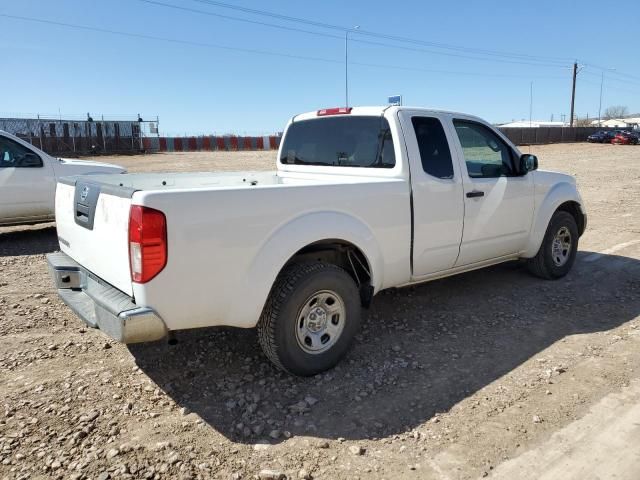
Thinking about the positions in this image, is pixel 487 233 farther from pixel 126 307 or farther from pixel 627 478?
pixel 126 307

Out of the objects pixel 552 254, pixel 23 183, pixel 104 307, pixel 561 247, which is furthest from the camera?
pixel 23 183

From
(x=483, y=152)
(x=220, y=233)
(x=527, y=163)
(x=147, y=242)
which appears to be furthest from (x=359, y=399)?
(x=527, y=163)

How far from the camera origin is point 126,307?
2.82 meters

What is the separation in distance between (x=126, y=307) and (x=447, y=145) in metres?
2.95

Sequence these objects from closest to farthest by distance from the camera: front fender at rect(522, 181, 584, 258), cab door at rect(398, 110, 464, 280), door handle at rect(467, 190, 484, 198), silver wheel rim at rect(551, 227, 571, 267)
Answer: cab door at rect(398, 110, 464, 280) → door handle at rect(467, 190, 484, 198) → front fender at rect(522, 181, 584, 258) → silver wheel rim at rect(551, 227, 571, 267)

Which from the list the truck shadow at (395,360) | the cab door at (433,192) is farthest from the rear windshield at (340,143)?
the truck shadow at (395,360)

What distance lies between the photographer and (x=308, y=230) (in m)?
3.29

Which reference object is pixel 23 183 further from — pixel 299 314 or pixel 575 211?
pixel 575 211

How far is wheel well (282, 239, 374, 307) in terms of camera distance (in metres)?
3.58

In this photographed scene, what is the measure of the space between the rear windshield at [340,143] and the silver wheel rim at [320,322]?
1252 mm

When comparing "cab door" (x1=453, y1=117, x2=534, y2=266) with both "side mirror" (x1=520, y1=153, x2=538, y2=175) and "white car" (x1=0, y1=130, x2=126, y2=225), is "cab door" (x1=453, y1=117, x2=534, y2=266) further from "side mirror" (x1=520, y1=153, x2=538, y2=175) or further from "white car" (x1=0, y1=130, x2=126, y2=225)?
"white car" (x1=0, y1=130, x2=126, y2=225)

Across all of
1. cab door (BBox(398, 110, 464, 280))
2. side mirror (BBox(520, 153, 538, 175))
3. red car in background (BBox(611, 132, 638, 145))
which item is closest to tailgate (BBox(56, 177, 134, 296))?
cab door (BBox(398, 110, 464, 280))

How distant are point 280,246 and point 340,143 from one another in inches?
66.6

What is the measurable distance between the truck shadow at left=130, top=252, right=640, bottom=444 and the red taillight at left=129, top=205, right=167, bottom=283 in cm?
100
